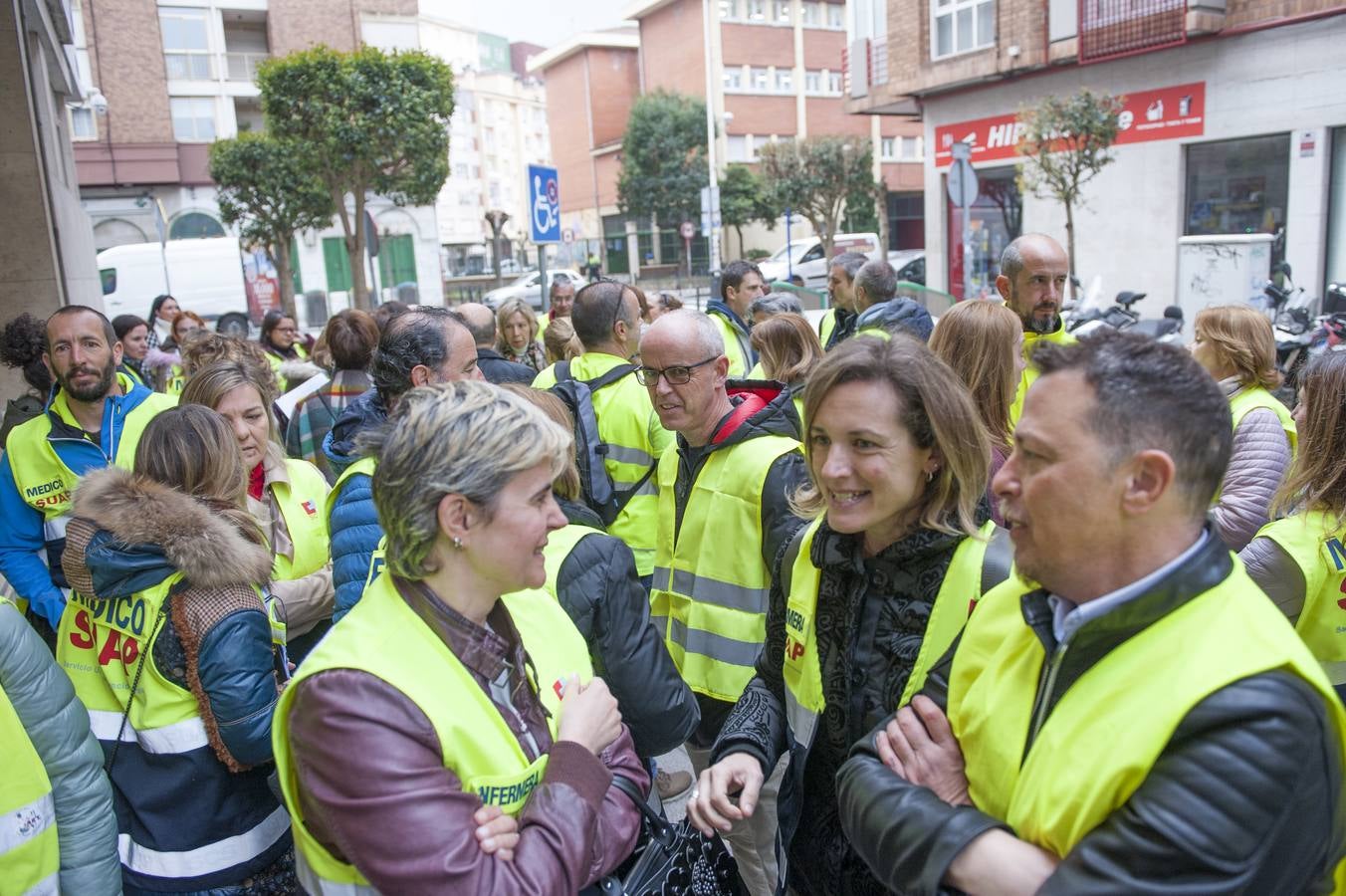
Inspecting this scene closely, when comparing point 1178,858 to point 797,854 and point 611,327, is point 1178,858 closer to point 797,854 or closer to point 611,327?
point 797,854

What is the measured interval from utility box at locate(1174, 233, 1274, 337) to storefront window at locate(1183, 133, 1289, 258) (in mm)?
4805

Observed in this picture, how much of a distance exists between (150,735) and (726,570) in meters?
1.67

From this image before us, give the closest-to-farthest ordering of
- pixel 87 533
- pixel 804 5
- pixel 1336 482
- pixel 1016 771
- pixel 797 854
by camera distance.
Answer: pixel 1016 771, pixel 797 854, pixel 87 533, pixel 1336 482, pixel 804 5

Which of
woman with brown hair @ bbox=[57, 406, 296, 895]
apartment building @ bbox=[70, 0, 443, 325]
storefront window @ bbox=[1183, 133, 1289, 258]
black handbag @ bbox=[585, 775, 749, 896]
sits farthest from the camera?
apartment building @ bbox=[70, 0, 443, 325]

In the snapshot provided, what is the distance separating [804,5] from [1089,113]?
37274 mm

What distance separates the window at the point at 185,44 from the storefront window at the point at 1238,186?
31433 mm

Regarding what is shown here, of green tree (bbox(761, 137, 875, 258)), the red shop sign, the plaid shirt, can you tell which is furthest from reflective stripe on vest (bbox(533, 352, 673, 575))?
green tree (bbox(761, 137, 875, 258))

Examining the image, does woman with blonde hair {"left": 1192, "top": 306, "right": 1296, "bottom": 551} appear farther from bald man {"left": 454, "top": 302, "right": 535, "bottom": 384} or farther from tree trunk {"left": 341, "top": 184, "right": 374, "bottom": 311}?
tree trunk {"left": 341, "top": 184, "right": 374, "bottom": 311}

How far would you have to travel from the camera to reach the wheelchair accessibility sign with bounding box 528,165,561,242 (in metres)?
9.11

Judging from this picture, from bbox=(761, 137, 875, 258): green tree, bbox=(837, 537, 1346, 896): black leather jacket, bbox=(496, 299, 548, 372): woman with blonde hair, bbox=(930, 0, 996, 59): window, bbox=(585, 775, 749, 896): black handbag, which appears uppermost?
bbox=(930, 0, 996, 59): window

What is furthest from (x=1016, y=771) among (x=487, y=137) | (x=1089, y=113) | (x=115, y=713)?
(x=487, y=137)

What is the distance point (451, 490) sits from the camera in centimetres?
173

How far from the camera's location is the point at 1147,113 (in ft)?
62.7

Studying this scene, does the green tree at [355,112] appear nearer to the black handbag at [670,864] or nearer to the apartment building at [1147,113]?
the apartment building at [1147,113]
